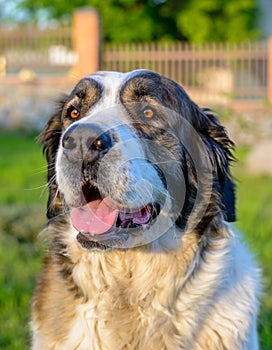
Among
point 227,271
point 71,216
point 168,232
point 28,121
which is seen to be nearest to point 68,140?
point 71,216

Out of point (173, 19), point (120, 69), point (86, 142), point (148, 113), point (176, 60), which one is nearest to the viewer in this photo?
point (86, 142)

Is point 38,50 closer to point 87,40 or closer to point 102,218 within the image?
point 87,40

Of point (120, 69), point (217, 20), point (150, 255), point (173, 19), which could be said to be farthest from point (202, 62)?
point (150, 255)

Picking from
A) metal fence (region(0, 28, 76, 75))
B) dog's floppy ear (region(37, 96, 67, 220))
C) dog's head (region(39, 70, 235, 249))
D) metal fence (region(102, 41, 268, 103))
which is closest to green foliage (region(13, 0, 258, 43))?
metal fence (region(0, 28, 76, 75))

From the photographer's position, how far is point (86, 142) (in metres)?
2.76

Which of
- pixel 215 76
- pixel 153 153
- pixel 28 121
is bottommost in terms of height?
pixel 28 121

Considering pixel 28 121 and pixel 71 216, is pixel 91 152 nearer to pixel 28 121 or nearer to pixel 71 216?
pixel 71 216

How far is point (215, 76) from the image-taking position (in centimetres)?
1922

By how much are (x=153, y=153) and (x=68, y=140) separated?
0.53 metres

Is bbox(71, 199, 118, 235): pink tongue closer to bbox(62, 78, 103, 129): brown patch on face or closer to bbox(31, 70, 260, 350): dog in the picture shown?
bbox(31, 70, 260, 350): dog

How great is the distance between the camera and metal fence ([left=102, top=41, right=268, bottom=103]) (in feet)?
58.5

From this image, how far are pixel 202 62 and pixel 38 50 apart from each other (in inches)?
184

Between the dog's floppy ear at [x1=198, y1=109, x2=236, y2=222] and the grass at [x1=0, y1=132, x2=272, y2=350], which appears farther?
the grass at [x1=0, y1=132, x2=272, y2=350]

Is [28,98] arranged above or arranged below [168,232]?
below
